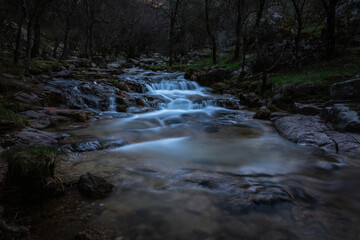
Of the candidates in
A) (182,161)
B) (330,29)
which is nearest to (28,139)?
(182,161)

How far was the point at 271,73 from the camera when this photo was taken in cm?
1392

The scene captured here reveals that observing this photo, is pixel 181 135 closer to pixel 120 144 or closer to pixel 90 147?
pixel 120 144

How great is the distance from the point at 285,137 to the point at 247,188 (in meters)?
3.61

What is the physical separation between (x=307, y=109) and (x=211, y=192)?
262 inches

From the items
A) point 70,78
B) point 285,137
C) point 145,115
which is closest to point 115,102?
point 145,115

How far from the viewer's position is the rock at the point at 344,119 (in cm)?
538

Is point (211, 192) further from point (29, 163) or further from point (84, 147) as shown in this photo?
point (84, 147)

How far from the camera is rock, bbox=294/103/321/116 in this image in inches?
307

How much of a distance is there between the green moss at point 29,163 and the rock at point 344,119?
6.45 metres

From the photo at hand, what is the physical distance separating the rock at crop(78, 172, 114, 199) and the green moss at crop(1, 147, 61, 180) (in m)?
0.44

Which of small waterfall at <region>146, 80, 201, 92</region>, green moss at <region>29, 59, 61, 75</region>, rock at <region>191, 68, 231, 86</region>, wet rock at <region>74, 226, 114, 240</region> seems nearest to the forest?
wet rock at <region>74, 226, 114, 240</region>

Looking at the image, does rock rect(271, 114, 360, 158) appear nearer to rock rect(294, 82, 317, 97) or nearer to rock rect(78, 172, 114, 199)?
rock rect(294, 82, 317, 97)

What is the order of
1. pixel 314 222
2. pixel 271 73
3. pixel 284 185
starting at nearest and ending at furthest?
pixel 314 222 → pixel 284 185 → pixel 271 73

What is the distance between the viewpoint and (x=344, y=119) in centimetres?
578
